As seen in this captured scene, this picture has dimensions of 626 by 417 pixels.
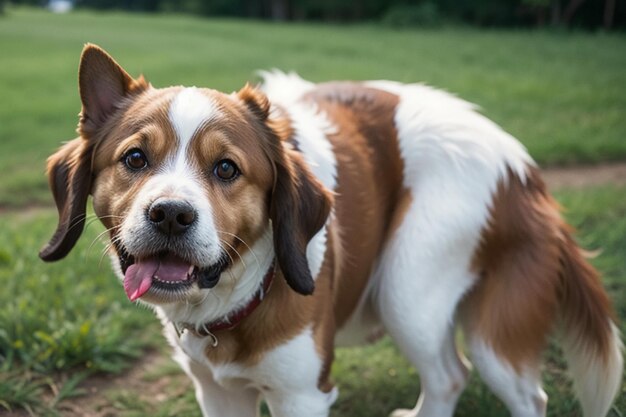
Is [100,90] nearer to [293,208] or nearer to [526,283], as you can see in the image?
[293,208]

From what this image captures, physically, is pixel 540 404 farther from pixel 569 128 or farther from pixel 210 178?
pixel 569 128

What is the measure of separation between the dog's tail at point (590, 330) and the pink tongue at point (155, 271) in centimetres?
185

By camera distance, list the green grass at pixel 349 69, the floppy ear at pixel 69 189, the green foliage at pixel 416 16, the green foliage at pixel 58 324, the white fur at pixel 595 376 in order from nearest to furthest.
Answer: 1. the floppy ear at pixel 69 189
2. the white fur at pixel 595 376
3. the green foliage at pixel 58 324
4. the green grass at pixel 349 69
5. the green foliage at pixel 416 16

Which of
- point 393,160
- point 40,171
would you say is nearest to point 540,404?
point 393,160

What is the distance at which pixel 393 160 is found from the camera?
3.54 meters

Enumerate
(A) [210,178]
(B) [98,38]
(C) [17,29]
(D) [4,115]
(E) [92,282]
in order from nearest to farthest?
→ (A) [210,178] < (E) [92,282] < (D) [4,115] < (B) [98,38] < (C) [17,29]

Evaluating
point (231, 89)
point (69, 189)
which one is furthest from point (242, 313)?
point (231, 89)

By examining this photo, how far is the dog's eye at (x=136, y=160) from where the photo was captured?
105 inches

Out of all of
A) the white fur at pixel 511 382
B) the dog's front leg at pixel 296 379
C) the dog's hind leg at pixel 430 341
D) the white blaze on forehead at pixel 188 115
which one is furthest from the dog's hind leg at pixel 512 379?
the white blaze on forehead at pixel 188 115

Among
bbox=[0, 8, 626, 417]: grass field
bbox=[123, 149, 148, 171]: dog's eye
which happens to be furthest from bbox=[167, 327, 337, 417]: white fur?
bbox=[123, 149, 148, 171]: dog's eye

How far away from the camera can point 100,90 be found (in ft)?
9.48

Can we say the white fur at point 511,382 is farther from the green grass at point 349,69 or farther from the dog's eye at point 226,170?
the green grass at point 349,69

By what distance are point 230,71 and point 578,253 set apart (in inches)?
465

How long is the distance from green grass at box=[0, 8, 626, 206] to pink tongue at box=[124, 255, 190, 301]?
191 inches
